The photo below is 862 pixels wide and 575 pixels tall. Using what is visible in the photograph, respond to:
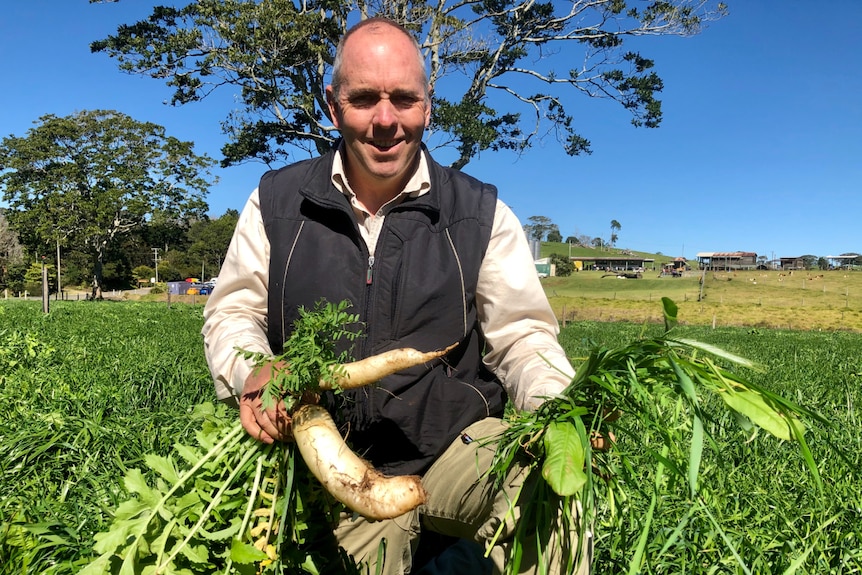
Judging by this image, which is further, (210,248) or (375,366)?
(210,248)

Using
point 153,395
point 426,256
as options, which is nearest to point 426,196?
point 426,256

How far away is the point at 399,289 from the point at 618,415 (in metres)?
0.98

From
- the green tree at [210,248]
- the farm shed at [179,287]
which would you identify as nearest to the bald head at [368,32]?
the farm shed at [179,287]

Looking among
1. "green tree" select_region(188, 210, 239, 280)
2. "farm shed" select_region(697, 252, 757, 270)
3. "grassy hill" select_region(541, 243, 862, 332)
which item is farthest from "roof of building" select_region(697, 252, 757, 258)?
"green tree" select_region(188, 210, 239, 280)

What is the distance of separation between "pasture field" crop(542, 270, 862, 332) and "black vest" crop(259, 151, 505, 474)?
21.4 m

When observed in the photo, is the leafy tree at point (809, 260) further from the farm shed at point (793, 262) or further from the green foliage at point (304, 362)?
the green foliage at point (304, 362)

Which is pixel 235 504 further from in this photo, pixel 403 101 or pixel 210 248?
pixel 210 248

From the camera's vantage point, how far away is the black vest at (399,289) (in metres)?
2.15

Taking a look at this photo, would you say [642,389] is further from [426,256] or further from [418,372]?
[426,256]

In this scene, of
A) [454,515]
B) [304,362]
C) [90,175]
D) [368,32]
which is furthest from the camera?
[90,175]

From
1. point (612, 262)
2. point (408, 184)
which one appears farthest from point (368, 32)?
point (612, 262)

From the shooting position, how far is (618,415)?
1482mm

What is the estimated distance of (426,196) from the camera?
237cm

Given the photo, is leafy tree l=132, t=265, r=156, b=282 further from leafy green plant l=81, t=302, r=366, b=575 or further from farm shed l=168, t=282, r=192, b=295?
leafy green plant l=81, t=302, r=366, b=575
